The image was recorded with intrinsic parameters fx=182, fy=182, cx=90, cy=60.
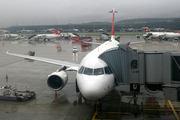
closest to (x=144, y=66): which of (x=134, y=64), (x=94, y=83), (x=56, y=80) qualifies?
(x=134, y=64)

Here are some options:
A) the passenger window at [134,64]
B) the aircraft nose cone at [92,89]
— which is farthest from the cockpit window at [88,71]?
the passenger window at [134,64]

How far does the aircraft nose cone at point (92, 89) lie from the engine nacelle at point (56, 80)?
500 centimetres

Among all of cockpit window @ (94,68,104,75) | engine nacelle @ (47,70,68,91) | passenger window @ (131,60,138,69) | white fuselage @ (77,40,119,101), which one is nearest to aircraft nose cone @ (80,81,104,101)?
white fuselage @ (77,40,119,101)

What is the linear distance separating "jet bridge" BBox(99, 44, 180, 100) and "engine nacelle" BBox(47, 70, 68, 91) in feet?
14.7

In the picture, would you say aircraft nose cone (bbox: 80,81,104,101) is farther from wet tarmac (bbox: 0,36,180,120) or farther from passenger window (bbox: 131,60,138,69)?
passenger window (bbox: 131,60,138,69)

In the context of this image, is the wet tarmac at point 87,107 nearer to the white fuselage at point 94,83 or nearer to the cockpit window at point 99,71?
the white fuselage at point 94,83

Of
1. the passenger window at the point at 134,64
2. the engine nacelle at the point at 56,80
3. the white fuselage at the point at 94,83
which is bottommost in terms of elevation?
the engine nacelle at the point at 56,80

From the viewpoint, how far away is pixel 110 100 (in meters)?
14.8

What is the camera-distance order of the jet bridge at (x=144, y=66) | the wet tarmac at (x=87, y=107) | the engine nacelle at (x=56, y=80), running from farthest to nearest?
the engine nacelle at (x=56, y=80), the jet bridge at (x=144, y=66), the wet tarmac at (x=87, y=107)

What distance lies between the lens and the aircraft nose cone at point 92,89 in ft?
34.5

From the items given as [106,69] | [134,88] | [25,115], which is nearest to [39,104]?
[25,115]

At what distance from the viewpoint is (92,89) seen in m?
10.5

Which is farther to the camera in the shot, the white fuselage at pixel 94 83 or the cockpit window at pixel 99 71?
the cockpit window at pixel 99 71

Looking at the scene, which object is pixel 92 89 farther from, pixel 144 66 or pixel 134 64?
pixel 144 66
